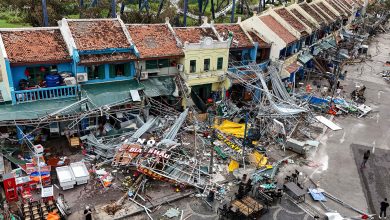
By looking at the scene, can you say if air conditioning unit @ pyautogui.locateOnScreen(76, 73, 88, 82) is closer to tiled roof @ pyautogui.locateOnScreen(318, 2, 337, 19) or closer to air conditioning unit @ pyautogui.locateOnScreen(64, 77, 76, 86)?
air conditioning unit @ pyautogui.locateOnScreen(64, 77, 76, 86)

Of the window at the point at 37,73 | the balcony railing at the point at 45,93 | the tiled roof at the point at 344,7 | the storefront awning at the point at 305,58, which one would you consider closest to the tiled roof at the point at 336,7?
the tiled roof at the point at 344,7

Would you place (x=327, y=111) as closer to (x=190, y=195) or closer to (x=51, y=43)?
(x=190, y=195)

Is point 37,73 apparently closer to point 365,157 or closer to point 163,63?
point 163,63

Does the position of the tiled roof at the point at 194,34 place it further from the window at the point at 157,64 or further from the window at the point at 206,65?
the window at the point at 157,64

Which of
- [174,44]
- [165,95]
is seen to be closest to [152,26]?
[174,44]

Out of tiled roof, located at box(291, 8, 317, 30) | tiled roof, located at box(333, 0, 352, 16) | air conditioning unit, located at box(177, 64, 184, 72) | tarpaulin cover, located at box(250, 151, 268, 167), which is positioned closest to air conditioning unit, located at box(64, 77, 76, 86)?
air conditioning unit, located at box(177, 64, 184, 72)

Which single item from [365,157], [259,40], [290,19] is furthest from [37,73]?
[290,19]
